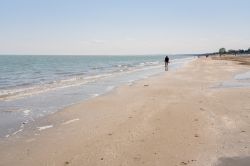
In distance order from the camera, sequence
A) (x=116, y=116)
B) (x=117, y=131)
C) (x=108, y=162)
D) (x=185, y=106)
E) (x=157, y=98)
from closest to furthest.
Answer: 1. (x=108, y=162)
2. (x=117, y=131)
3. (x=116, y=116)
4. (x=185, y=106)
5. (x=157, y=98)

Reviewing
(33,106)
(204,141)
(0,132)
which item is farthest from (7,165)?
(33,106)

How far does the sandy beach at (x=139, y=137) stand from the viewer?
24.5 feet

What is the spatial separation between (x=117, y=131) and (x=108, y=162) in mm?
2691

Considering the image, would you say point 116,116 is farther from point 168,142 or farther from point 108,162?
point 108,162

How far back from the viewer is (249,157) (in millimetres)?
7438

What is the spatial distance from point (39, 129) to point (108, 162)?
13.2 ft

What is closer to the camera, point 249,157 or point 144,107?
point 249,157

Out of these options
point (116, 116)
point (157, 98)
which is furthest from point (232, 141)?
point (157, 98)

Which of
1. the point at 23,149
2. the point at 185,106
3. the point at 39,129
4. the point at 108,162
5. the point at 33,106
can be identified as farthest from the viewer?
the point at 33,106

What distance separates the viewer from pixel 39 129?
35.1 ft

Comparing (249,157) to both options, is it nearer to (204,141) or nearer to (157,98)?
(204,141)

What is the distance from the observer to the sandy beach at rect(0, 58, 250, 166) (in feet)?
24.5

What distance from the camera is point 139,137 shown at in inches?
359

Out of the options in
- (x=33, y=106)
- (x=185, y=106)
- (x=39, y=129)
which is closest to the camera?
(x=39, y=129)
